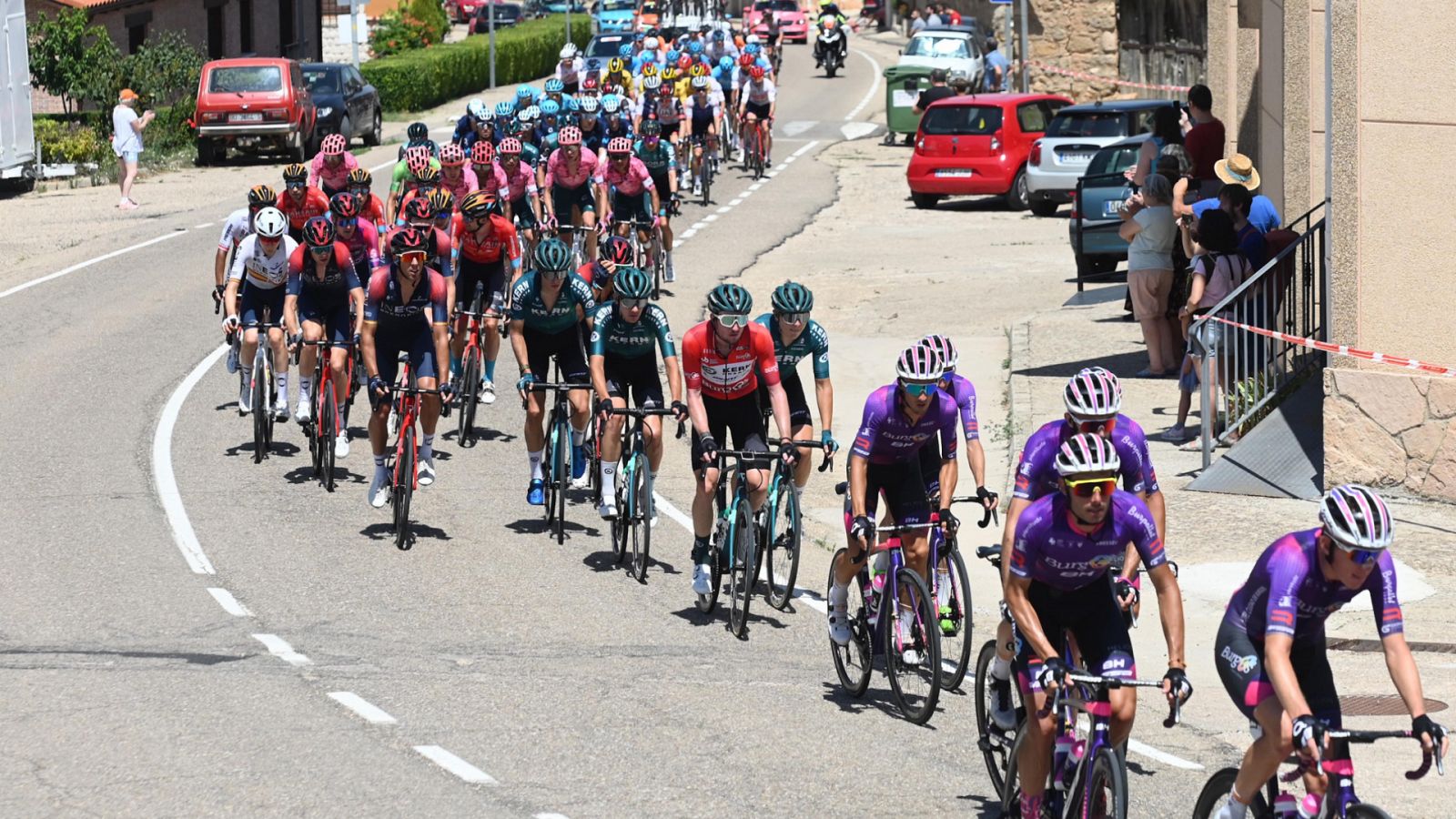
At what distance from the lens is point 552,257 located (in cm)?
1338

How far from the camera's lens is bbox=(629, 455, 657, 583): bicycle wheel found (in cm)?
1225

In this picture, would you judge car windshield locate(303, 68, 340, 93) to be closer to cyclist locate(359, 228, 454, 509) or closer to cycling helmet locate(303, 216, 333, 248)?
cycling helmet locate(303, 216, 333, 248)

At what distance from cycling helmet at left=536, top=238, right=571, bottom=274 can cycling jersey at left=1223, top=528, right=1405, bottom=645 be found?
23.3 feet

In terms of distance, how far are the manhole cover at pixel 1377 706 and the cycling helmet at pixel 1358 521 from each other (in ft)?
11.7

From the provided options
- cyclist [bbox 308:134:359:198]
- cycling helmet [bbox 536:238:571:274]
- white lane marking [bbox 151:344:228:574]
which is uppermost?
cyclist [bbox 308:134:359:198]

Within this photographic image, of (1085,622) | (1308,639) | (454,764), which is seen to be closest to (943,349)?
(1085,622)

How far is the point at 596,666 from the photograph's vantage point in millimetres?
10703

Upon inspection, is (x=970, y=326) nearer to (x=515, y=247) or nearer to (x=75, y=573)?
(x=515, y=247)

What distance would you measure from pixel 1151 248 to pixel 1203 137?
2.64m

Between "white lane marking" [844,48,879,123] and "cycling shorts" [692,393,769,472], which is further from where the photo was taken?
"white lane marking" [844,48,879,123]

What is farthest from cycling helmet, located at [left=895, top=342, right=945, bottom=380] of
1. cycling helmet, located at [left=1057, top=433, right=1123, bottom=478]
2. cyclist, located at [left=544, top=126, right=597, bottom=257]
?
cyclist, located at [left=544, top=126, right=597, bottom=257]

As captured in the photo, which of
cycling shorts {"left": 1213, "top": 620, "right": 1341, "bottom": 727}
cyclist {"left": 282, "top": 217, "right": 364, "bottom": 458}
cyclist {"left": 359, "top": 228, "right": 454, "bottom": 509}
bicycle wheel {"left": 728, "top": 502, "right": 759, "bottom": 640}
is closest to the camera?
cycling shorts {"left": 1213, "top": 620, "right": 1341, "bottom": 727}

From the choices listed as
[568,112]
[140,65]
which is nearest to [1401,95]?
[568,112]

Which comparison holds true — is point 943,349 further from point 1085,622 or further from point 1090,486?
point 1090,486
